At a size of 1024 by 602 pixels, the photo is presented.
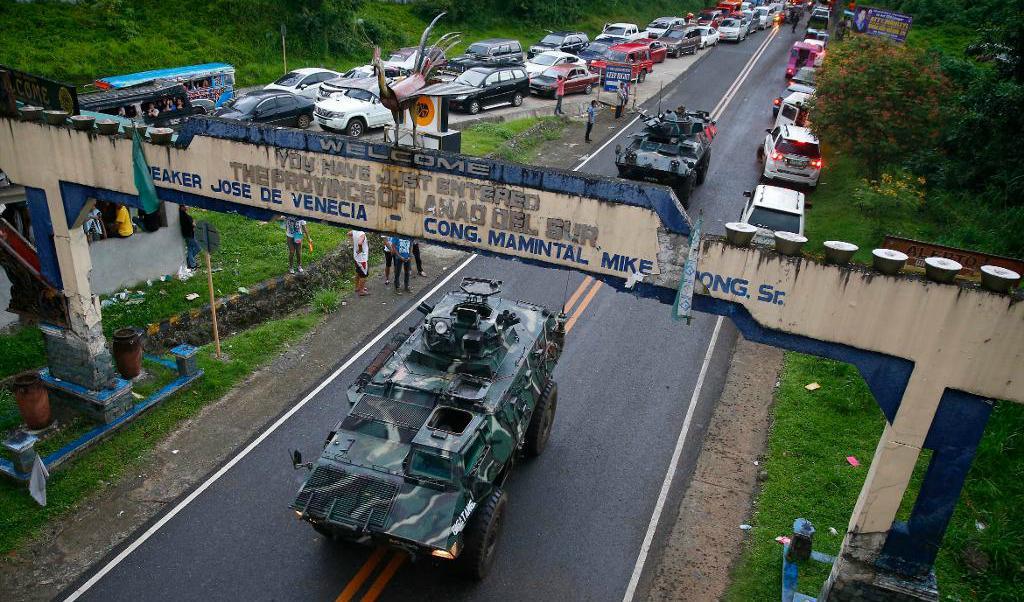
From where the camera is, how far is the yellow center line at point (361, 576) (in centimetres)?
841

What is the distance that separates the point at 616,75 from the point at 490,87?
451cm

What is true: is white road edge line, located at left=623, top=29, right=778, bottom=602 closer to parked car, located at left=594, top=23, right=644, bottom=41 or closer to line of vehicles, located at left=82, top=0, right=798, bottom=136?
line of vehicles, located at left=82, top=0, right=798, bottom=136

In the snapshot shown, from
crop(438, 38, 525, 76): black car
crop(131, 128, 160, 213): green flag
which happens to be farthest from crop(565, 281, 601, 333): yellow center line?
crop(438, 38, 525, 76): black car

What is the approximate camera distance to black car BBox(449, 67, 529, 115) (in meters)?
26.6

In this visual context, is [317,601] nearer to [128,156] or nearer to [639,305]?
[128,156]

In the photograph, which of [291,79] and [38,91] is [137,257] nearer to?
[38,91]

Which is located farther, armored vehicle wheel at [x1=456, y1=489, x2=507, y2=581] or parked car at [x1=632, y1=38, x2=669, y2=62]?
parked car at [x1=632, y1=38, x2=669, y2=62]

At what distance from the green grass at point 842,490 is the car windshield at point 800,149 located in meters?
9.82

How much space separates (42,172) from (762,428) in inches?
439

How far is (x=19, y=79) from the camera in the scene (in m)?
10.3

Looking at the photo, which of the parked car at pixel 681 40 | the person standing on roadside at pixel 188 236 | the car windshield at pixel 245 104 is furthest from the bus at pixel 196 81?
the parked car at pixel 681 40

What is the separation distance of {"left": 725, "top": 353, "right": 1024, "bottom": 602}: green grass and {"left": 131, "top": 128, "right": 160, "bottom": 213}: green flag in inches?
349

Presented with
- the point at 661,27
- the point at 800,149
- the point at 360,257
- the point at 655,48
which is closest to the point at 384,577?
the point at 360,257

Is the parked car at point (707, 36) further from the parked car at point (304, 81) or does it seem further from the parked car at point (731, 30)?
the parked car at point (304, 81)
